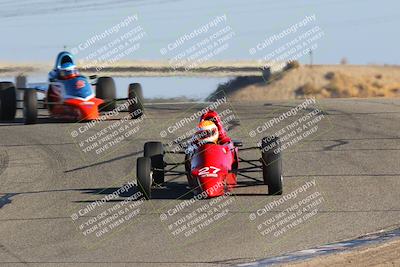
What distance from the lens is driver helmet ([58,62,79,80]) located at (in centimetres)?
2362

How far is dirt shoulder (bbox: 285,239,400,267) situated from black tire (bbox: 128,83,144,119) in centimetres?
1347

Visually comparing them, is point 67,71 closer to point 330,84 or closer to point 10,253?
point 10,253

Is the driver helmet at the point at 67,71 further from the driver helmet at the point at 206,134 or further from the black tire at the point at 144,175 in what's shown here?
the black tire at the point at 144,175

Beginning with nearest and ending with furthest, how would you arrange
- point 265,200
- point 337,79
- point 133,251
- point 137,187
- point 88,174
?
1. point 133,251
2. point 265,200
3. point 137,187
4. point 88,174
5. point 337,79

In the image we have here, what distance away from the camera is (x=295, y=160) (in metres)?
18.0

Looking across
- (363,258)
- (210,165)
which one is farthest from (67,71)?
(363,258)

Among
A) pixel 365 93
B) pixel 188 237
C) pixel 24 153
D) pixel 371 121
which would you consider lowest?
pixel 365 93

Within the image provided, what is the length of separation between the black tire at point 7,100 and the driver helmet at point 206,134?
10249mm

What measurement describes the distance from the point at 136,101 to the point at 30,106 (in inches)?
98.0

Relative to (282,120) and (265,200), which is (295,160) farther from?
(282,120)

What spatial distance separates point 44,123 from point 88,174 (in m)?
6.77

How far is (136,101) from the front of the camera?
77.6 ft

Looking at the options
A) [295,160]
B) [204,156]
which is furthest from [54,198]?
[295,160]

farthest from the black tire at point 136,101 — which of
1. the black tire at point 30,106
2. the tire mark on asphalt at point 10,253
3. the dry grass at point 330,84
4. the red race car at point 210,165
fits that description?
the dry grass at point 330,84
